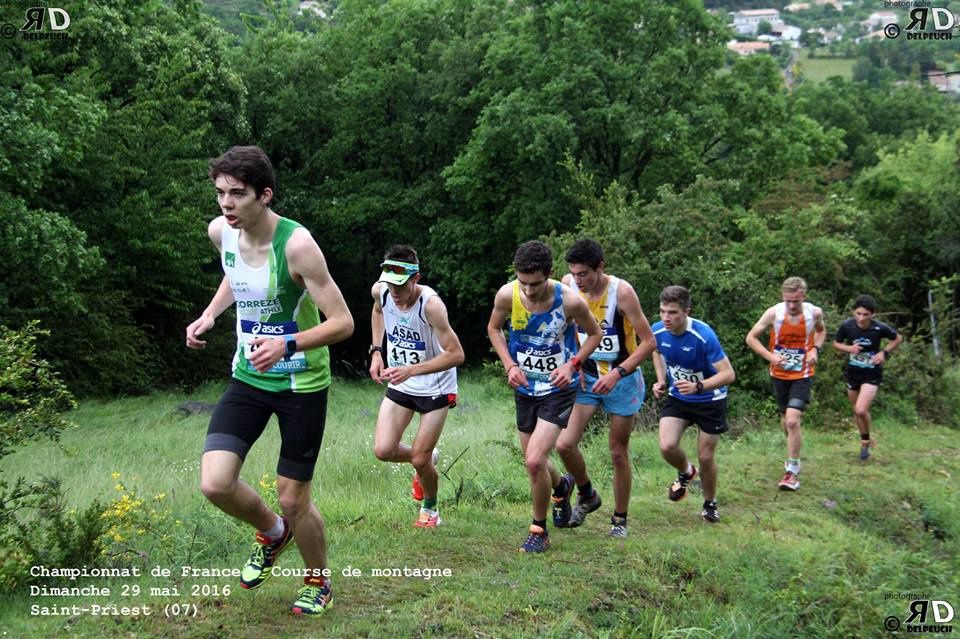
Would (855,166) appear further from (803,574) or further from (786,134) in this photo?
(803,574)

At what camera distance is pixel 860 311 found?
39.7ft

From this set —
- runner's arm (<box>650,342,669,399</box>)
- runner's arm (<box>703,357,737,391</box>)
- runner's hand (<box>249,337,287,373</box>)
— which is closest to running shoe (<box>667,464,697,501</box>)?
runner's arm (<box>650,342,669,399</box>)

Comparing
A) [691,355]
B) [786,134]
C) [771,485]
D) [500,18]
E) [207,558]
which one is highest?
[500,18]

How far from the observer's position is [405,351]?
7.36 metres

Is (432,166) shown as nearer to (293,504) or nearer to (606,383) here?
(606,383)

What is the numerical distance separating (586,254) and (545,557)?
2268 millimetres

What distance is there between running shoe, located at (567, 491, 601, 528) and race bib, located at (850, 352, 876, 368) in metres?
6.22

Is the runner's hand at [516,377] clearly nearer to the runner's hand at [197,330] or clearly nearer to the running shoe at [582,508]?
the running shoe at [582,508]

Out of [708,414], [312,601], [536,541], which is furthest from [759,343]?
[312,601]

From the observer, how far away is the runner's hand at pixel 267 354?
4.62 m

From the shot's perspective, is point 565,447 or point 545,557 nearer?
point 545,557

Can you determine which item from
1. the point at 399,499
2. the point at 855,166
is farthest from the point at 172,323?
the point at 855,166

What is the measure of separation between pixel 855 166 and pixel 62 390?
56.9 meters

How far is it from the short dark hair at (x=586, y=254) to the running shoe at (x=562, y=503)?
71.6 inches
